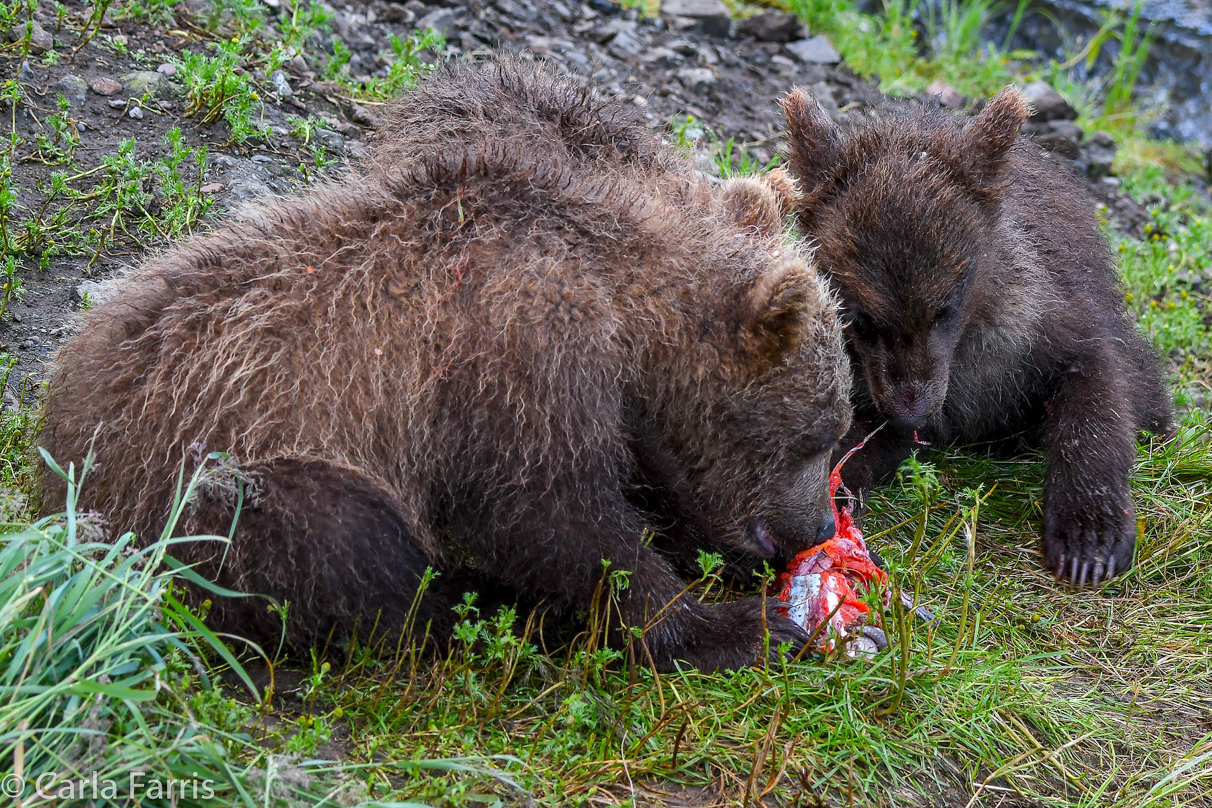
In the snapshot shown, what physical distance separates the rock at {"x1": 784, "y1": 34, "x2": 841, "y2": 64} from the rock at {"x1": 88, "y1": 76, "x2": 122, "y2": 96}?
5726 millimetres

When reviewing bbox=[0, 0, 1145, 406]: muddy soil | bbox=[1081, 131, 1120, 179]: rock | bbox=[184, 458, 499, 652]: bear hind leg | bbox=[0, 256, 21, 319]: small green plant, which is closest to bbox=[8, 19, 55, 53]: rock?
bbox=[0, 0, 1145, 406]: muddy soil

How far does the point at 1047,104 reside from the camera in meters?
10.0

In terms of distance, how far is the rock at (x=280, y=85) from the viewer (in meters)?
6.70

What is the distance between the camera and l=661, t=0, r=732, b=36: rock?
32.0ft

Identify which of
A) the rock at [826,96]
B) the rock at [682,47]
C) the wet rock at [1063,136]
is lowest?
the wet rock at [1063,136]

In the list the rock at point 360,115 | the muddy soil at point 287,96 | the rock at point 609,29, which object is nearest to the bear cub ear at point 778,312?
the muddy soil at point 287,96

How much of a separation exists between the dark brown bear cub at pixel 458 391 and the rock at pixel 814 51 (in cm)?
585

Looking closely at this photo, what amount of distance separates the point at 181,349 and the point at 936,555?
3003 mm

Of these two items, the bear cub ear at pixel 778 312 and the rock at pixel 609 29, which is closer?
the bear cub ear at pixel 778 312

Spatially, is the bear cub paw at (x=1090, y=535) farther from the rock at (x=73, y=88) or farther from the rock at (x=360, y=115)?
the rock at (x=73, y=88)

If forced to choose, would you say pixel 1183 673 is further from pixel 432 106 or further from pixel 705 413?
pixel 432 106

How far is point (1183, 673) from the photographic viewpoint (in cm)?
463

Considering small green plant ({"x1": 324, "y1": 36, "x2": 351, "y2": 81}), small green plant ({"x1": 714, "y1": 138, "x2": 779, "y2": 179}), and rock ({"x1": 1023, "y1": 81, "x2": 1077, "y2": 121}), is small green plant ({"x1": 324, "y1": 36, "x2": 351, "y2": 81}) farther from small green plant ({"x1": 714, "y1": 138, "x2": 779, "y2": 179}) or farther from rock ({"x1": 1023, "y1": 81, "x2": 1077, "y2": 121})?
rock ({"x1": 1023, "y1": 81, "x2": 1077, "y2": 121})

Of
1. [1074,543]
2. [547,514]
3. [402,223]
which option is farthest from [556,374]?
[1074,543]
